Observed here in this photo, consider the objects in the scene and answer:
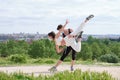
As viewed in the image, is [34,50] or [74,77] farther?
[34,50]

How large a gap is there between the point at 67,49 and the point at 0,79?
4.69 metres

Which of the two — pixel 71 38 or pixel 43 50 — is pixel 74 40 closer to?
pixel 71 38

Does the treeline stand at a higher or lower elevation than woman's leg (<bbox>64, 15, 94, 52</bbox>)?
lower

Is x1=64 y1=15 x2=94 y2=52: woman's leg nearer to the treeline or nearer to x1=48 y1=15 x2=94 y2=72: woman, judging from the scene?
x1=48 y1=15 x2=94 y2=72: woman

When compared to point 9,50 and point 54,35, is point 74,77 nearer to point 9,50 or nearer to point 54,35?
point 54,35

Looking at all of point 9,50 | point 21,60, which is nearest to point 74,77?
point 21,60

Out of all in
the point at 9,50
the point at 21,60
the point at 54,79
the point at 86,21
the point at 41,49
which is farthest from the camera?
the point at 9,50

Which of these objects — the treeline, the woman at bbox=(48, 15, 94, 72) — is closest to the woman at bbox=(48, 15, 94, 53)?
the woman at bbox=(48, 15, 94, 72)

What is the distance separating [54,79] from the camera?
878 centimetres

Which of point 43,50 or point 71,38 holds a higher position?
point 71,38

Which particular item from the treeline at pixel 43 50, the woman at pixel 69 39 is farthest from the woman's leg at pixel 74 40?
the treeline at pixel 43 50

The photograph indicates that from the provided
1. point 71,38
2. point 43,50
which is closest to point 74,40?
point 71,38

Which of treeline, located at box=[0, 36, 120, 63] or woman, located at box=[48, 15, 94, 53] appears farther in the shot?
treeline, located at box=[0, 36, 120, 63]

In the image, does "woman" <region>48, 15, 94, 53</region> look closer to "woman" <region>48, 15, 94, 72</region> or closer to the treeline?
"woman" <region>48, 15, 94, 72</region>
